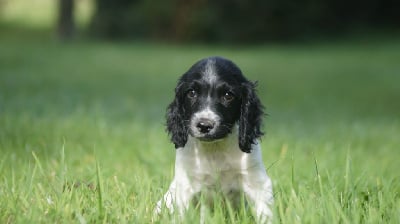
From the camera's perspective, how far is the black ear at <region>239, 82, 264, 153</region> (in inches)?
178

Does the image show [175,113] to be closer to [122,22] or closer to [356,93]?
[356,93]

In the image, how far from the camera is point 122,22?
38.2m

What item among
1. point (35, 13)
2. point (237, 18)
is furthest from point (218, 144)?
point (35, 13)

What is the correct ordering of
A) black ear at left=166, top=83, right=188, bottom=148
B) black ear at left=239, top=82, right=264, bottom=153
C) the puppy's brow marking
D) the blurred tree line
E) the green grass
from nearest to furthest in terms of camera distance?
the green grass
the puppy's brow marking
black ear at left=239, top=82, right=264, bottom=153
black ear at left=166, top=83, right=188, bottom=148
the blurred tree line

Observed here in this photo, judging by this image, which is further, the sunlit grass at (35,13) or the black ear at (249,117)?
the sunlit grass at (35,13)

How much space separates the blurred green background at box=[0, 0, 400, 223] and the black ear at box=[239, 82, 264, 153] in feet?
1.52

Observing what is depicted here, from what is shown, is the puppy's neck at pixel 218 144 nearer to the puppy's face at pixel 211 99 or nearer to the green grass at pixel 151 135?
the puppy's face at pixel 211 99

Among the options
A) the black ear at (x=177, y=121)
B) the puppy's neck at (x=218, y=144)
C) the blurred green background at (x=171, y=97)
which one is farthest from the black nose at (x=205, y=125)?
the blurred green background at (x=171, y=97)

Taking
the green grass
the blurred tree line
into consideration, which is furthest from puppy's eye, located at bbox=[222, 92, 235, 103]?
the blurred tree line

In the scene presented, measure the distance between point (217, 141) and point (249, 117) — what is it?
1.25 feet

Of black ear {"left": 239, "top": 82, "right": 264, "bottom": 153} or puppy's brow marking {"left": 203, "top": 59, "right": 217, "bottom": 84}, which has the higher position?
puppy's brow marking {"left": 203, "top": 59, "right": 217, "bottom": 84}

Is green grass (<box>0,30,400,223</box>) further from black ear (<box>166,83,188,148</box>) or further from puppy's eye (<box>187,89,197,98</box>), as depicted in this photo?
puppy's eye (<box>187,89,197,98</box>)

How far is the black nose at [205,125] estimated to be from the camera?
167 inches

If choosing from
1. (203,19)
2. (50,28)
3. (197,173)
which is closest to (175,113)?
(197,173)
